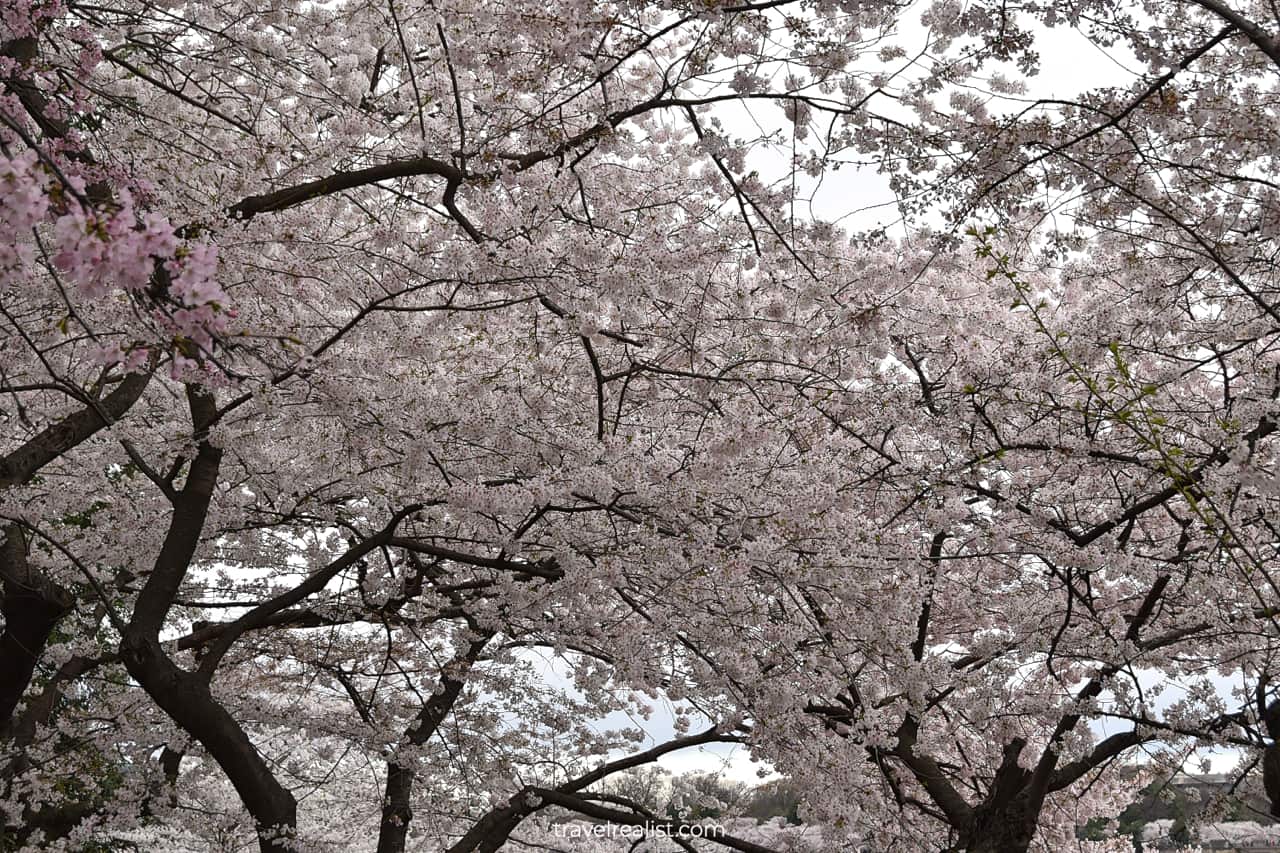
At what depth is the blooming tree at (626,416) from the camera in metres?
4.96

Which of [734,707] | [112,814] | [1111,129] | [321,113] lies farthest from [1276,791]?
[112,814]

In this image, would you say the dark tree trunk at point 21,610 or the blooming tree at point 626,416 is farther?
the dark tree trunk at point 21,610

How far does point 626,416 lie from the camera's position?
718cm

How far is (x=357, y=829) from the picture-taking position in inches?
429

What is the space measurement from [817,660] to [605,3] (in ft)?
13.0

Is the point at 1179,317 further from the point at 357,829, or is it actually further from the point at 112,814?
the point at 357,829

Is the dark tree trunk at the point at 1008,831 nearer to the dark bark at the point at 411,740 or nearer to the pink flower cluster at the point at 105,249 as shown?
the dark bark at the point at 411,740

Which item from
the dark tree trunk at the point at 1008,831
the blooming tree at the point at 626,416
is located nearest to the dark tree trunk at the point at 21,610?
the blooming tree at the point at 626,416

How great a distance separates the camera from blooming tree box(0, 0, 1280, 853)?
16.3 ft

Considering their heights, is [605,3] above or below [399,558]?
above

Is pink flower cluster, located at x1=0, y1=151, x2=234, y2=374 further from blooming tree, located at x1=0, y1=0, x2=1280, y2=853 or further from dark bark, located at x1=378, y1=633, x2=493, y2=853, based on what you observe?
dark bark, located at x1=378, y1=633, x2=493, y2=853

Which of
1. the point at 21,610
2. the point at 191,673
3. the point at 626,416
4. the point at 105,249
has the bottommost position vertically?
the point at 105,249

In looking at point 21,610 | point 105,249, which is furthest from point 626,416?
point 105,249

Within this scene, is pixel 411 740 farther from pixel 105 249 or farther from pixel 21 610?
pixel 105 249
